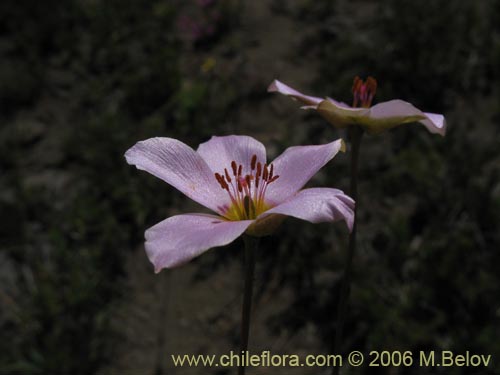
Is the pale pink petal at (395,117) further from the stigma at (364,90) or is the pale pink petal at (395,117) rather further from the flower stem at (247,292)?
the flower stem at (247,292)

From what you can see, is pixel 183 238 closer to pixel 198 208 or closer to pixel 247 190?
pixel 247 190

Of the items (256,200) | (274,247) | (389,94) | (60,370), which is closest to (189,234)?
(256,200)

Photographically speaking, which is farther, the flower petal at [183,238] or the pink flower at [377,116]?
the pink flower at [377,116]

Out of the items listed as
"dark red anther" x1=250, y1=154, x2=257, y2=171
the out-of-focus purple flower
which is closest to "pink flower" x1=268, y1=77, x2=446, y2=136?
"dark red anther" x1=250, y1=154, x2=257, y2=171

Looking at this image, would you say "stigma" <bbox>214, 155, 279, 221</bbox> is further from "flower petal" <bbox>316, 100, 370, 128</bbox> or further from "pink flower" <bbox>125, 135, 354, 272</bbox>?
"flower petal" <bbox>316, 100, 370, 128</bbox>

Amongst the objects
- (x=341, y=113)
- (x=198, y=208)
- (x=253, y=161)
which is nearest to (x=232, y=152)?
(x=253, y=161)

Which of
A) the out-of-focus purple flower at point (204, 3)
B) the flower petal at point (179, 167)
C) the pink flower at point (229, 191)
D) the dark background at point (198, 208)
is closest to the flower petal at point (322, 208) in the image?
the pink flower at point (229, 191)
